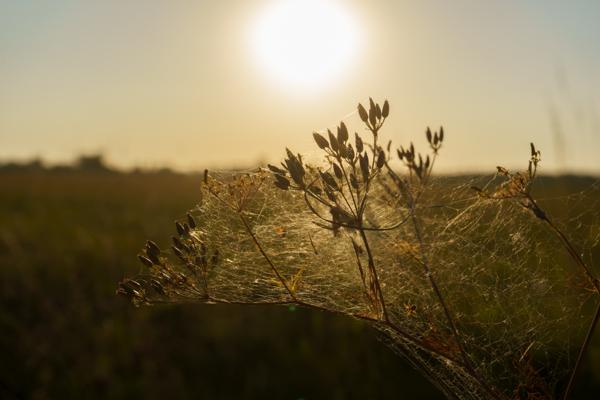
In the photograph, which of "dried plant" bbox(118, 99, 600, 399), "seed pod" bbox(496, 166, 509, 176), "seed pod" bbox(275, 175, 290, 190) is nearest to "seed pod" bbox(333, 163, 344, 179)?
"dried plant" bbox(118, 99, 600, 399)

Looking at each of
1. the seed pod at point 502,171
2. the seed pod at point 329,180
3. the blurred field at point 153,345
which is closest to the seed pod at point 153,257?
the seed pod at point 329,180

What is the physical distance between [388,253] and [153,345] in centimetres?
762

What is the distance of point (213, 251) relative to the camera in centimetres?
168

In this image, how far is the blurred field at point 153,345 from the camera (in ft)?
24.3

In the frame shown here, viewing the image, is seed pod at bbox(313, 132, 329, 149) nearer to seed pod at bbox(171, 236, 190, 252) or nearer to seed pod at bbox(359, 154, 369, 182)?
seed pod at bbox(359, 154, 369, 182)

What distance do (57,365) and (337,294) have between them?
286 inches

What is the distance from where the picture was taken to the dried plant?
145 centimetres

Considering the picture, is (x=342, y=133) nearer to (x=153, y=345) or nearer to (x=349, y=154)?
(x=349, y=154)

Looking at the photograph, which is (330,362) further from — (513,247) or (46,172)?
(46,172)

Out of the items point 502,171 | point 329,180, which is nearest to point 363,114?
point 329,180

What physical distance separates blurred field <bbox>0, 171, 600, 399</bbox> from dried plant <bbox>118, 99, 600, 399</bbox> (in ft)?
10.5

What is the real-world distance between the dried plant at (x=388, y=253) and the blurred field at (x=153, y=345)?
3.19 meters

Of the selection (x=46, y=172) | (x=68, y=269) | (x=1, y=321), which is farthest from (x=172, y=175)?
(x=1, y=321)

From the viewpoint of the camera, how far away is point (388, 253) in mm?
1839
